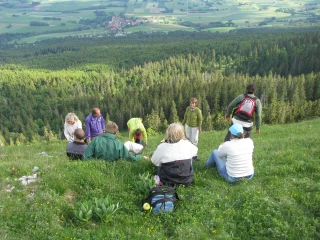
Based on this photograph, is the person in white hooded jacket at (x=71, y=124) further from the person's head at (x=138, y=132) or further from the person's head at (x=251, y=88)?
the person's head at (x=251, y=88)

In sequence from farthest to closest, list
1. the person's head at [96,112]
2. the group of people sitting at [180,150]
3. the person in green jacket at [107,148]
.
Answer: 1. the person's head at [96,112]
2. the person in green jacket at [107,148]
3. the group of people sitting at [180,150]

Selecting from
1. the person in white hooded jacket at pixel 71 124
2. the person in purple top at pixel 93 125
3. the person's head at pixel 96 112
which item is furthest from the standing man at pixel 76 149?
the person in purple top at pixel 93 125

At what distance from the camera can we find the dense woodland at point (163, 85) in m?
85.8

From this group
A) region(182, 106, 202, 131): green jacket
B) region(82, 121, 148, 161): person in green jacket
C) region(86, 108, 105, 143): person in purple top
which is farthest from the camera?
region(86, 108, 105, 143): person in purple top

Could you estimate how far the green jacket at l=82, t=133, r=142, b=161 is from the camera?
10.9m

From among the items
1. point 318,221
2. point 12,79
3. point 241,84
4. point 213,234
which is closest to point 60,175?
point 213,234

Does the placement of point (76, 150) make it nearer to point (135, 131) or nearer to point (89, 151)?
point (89, 151)

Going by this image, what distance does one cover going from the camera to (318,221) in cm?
797

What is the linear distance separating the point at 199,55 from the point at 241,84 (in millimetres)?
77503

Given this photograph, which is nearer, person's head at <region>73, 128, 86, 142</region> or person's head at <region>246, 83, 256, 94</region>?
person's head at <region>73, 128, 86, 142</region>

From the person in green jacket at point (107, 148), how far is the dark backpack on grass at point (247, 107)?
5.33 metres

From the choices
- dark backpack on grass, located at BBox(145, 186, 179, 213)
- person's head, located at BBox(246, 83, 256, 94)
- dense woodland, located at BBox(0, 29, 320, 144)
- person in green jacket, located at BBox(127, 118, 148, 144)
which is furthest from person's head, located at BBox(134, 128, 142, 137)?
dense woodland, located at BBox(0, 29, 320, 144)

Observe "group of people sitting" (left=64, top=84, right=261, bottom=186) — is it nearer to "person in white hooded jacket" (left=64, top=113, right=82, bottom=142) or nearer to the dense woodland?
"person in white hooded jacket" (left=64, top=113, right=82, bottom=142)

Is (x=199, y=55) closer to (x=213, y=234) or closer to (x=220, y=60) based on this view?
(x=220, y=60)
